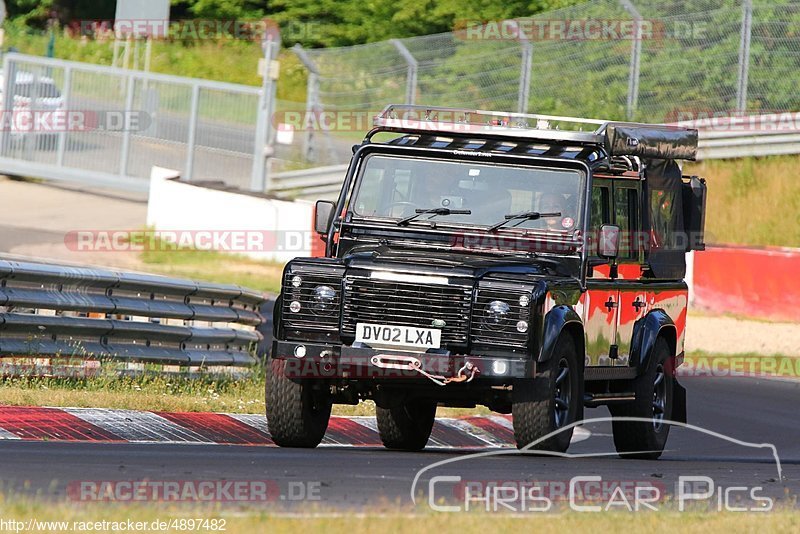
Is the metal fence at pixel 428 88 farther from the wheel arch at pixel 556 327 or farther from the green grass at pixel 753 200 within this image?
the wheel arch at pixel 556 327

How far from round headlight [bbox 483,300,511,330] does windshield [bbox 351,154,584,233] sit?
114 centimetres

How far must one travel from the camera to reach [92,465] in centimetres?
792

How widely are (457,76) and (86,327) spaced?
56.3 ft

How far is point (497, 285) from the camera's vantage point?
31.9 ft

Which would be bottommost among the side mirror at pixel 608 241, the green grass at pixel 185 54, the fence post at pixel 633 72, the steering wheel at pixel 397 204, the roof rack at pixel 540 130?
the side mirror at pixel 608 241

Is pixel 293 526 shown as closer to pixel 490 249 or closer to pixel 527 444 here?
pixel 527 444

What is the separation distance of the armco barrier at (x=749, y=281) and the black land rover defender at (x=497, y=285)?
29.0ft

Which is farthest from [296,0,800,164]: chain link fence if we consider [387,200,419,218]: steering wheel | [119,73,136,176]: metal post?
[387,200,419,218]: steering wheel

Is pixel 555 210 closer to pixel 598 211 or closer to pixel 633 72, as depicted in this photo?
pixel 598 211

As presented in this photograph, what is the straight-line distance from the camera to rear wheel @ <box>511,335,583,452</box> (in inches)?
385

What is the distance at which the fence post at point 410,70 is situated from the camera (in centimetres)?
2902


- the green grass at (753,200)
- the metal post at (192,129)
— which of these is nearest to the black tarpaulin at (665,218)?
the green grass at (753,200)

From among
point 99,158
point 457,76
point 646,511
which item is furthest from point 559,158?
point 99,158

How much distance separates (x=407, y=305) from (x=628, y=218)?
2.60m
